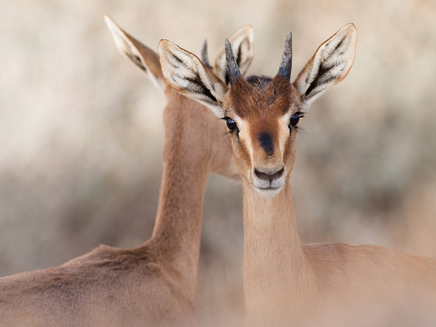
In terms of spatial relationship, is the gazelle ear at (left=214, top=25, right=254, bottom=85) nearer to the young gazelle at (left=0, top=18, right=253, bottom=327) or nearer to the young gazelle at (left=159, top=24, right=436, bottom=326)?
the young gazelle at (left=0, top=18, right=253, bottom=327)

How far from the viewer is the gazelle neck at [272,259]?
3.86m

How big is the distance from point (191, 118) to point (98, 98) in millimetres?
3828

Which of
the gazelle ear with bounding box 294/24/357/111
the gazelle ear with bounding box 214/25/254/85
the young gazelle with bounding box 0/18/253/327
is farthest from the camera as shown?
the gazelle ear with bounding box 214/25/254/85

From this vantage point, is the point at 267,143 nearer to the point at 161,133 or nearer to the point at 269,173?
the point at 269,173

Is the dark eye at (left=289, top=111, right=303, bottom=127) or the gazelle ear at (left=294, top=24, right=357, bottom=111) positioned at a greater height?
the gazelle ear at (left=294, top=24, right=357, bottom=111)

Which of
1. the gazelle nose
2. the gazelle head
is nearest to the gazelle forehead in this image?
the gazelle head

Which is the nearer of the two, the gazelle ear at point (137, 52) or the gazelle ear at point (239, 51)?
the gazelle ear at point (239, 51)

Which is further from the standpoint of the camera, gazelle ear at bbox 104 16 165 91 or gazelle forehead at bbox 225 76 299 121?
gazelle ear at bbox 104 16 165 91

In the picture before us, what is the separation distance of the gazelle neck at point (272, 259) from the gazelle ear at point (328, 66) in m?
0.63

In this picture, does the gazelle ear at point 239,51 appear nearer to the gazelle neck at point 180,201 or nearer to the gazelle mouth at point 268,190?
the gazelle neck at point 180,201

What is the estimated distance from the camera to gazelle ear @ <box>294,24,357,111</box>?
3.95 m

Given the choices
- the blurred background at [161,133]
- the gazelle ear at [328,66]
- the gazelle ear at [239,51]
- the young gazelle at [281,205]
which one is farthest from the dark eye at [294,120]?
the blurred background at [161,133]

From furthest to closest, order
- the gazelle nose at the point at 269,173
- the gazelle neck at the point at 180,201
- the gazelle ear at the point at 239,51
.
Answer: the gazelle ear at the point at 239,51, the gazelle neck at the point at 180,201, the gazelle nose at the point at 269,173

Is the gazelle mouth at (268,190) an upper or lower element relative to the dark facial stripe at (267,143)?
lower
